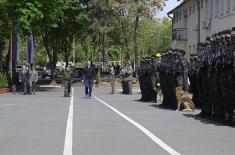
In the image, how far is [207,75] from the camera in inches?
701

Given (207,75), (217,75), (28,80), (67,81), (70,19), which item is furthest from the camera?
(70,19)

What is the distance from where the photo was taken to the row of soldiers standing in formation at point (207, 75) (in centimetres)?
1565

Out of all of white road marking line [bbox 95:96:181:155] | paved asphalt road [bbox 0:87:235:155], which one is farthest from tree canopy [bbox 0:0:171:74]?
white road marking line [bbox 95:96:181:155]

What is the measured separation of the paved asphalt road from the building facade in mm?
26387

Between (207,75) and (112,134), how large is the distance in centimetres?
499

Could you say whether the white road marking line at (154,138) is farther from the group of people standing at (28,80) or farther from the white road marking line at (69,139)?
the group of people standing at (28,80)

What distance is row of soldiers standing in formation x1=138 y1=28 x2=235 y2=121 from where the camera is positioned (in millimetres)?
15645

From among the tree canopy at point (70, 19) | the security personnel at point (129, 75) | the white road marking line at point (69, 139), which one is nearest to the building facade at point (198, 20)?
the tree canopy at point (70, 19)

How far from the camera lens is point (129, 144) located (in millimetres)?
12000

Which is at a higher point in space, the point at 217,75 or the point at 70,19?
the point at 70,19

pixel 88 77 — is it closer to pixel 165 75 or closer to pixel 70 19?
pixel 165 75

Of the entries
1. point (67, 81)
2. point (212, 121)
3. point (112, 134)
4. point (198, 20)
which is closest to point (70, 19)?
point (198, 20)

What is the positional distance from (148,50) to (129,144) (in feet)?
340

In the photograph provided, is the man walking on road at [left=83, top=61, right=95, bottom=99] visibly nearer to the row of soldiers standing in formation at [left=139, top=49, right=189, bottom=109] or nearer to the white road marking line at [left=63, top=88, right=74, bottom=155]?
the row of soldiers standing in formation at [left=139, top=49, right=189, bottom=109]
